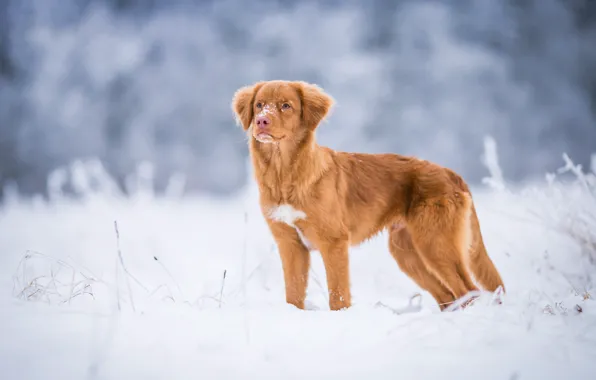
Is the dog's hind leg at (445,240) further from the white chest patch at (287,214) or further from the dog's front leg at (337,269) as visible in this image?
the white chest patch at (287,214)

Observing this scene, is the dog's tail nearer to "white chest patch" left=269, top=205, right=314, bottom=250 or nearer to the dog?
the dog

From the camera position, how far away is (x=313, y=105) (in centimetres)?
392

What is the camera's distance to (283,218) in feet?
12.0

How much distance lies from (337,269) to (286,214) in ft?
1.93

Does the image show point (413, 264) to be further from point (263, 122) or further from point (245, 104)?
point (245, 104)

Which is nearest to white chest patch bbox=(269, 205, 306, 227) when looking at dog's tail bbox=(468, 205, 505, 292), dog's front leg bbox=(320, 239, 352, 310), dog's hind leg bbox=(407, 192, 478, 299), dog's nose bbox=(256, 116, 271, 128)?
dog's front leg bbox=(320, 239, 352, 310)

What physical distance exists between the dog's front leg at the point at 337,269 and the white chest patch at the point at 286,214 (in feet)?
1.01

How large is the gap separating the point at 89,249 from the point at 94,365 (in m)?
5.33

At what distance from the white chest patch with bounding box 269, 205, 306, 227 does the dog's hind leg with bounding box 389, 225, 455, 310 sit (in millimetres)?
1111

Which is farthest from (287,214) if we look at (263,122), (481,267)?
(481,267)

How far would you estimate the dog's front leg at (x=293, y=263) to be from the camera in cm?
378

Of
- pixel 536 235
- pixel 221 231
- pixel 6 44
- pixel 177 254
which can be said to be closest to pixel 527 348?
pixel 536 235

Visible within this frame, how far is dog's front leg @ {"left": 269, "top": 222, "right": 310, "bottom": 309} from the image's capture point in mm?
3779

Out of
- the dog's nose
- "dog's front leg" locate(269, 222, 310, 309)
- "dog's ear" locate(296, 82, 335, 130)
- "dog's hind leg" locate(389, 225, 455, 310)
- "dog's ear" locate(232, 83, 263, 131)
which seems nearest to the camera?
the dog's nose
